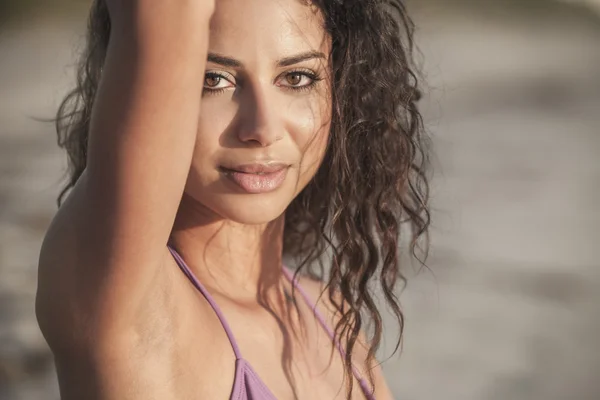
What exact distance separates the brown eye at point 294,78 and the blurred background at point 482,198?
3.45 feet

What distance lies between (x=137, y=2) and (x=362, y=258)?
4.12 feet

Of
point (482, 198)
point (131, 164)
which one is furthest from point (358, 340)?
point (482, 198)

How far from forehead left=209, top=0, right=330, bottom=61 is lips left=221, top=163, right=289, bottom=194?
0.22 meters

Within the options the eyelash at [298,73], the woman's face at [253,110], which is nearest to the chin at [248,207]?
→ the woman's face at [253,110]

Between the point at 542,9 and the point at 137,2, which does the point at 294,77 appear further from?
the point at 542,9

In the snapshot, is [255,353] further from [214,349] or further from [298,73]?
[298,73]

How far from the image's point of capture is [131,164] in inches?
59.2

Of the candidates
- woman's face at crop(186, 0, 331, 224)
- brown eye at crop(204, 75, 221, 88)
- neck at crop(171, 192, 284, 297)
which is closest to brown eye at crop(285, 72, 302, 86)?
woman's face at crop(186, 0, 331, 224)

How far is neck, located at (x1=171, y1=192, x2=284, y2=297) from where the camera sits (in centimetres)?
243

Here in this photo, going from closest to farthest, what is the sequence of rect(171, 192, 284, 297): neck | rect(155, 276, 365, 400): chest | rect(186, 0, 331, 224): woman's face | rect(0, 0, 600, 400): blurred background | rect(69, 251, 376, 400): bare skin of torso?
rect(69, 251, 376, 400): bare skin of torso
rect(155, 276, 365, 400): chest
rect(186, 0, 331, 224): woman's face
rect(171, 192, 284, 297): neck
rect(0, 0, 600, 400): blurred background

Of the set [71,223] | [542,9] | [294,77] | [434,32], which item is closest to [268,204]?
[294,77]

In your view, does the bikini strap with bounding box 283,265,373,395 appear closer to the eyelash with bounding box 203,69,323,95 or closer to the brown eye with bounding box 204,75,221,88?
the eyelash with bounding box 203,69,323,95

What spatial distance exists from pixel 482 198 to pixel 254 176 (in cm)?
591

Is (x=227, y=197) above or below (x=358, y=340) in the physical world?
above
